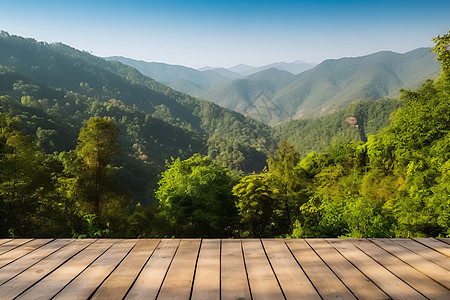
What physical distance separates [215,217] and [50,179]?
24.2 feet

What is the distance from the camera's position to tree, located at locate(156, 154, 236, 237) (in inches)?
560

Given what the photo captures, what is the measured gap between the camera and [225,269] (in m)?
1.92

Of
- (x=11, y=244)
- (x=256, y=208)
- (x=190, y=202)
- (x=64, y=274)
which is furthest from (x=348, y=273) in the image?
(x=256, y=208)

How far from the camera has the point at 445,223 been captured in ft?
26.9

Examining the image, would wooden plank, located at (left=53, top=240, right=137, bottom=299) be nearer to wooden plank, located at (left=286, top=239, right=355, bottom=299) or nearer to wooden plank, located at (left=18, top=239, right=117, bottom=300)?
wooden plank, located at (left=18, top=239, right=117, bottom=300)

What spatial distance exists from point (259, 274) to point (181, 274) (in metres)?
0.44

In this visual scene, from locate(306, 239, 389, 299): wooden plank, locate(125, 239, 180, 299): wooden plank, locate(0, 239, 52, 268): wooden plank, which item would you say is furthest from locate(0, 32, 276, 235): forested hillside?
locate(306, 239, 389, 299): wooden plank

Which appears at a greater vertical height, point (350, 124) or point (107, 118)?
point (107, 118)

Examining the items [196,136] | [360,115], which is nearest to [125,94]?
[196,136]

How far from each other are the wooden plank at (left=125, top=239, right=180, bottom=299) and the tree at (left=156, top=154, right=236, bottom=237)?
38.9 ft

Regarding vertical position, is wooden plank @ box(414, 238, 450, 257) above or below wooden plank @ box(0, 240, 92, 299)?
below

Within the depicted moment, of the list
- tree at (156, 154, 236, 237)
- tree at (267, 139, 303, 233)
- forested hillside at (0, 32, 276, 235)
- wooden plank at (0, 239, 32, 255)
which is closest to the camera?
wooden plank at (0, 239, 32, 255)

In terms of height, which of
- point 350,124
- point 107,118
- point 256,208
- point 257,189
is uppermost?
point 107,118

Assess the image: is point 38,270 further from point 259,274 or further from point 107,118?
point 107,118
